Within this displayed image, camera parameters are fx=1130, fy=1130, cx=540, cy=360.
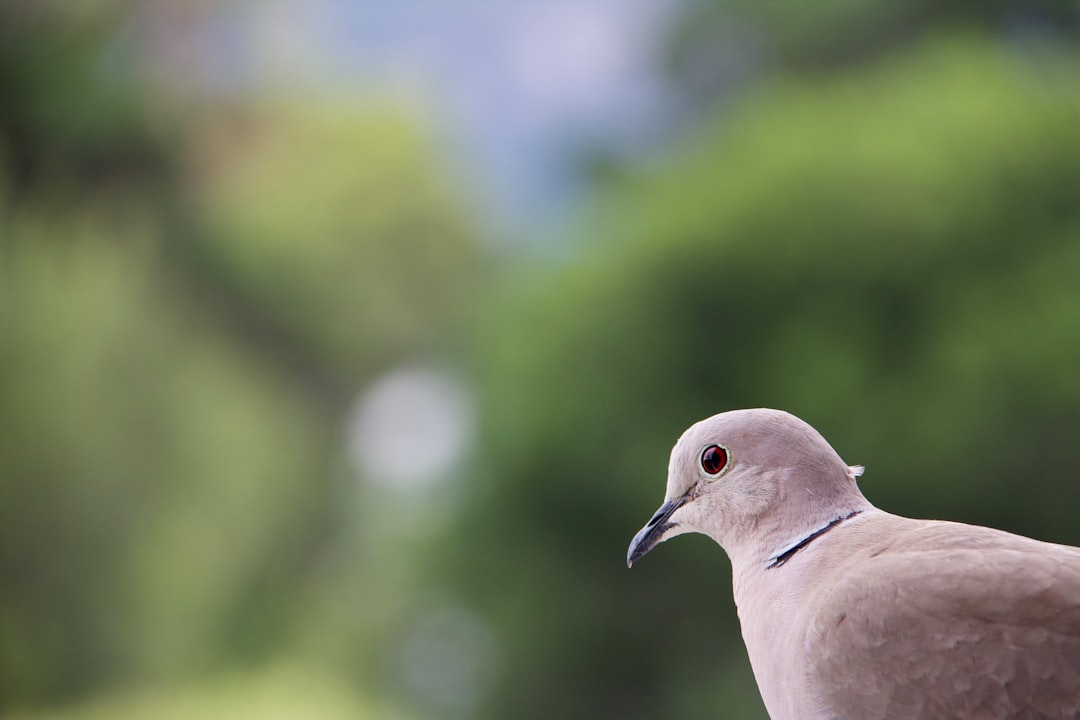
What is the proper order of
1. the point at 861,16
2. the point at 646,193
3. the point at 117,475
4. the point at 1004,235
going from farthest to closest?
1. the point at 117,475
2. the point at 861,16
3. the point at 646,193
4. the point at 1004,235

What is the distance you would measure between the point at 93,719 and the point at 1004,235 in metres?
2.62

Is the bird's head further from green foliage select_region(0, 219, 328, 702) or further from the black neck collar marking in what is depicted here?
green foliage select_region(0, 219, 328, 702)

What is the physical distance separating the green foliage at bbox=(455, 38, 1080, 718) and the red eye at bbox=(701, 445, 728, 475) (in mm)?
1273

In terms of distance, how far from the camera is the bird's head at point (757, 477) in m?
0.66

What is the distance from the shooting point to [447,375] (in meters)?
2.98

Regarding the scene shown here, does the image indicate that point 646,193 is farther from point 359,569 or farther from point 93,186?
point 93,186

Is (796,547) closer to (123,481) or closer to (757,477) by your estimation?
(757,477)

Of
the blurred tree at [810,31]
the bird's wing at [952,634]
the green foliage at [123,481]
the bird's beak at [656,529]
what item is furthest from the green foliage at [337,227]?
the bird's wing at [952,634]

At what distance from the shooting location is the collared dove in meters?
0.54

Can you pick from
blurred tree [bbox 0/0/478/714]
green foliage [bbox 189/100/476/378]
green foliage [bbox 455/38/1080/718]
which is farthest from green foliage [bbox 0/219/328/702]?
green foliage [bbox 455/38/1080/718]

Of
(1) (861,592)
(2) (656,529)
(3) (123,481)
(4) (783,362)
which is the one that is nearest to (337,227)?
(3) (123,481)

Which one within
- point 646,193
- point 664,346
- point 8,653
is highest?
point 646,193

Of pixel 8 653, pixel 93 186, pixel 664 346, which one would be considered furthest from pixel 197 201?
pixel 664 346

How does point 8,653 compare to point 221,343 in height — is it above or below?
below
